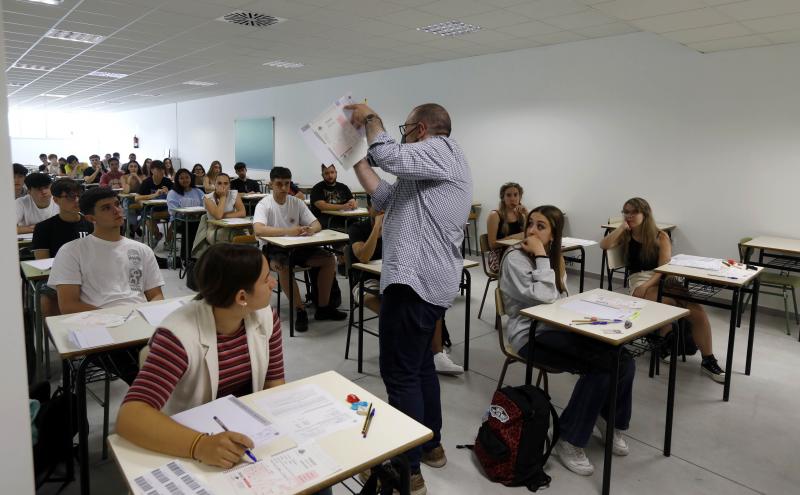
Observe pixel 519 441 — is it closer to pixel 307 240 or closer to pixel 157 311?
pixel 157 311

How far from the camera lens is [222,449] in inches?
46.6

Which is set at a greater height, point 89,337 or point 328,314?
point 89,337

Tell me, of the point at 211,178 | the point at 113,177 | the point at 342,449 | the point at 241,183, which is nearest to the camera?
the point at 342,449

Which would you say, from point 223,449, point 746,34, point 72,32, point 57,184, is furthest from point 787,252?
point 72,32

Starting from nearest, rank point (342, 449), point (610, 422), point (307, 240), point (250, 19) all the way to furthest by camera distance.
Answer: point (342, 449) < point (610, 422) < point (307, 240) < point (250, 19)

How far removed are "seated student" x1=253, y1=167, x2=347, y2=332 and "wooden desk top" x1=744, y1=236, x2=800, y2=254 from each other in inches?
150

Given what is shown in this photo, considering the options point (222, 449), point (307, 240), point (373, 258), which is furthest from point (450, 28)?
point (222, 449)

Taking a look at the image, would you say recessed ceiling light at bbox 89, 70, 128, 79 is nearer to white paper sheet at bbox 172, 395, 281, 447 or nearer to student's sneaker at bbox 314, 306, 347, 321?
student's sneaker at bbox 314, 306, 347, 321

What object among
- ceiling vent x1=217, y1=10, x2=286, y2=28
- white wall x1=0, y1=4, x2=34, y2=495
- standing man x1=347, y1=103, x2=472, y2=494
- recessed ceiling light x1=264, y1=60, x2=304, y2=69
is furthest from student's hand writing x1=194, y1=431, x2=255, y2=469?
recessed ceiling light x1=264, y1=60, x2=304, y2=69

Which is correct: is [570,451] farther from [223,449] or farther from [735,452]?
[223,449]

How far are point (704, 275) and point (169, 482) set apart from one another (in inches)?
129

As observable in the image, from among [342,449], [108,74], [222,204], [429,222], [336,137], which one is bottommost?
[342,449]

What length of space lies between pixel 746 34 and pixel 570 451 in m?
4.27

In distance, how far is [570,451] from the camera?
97.7 inches
